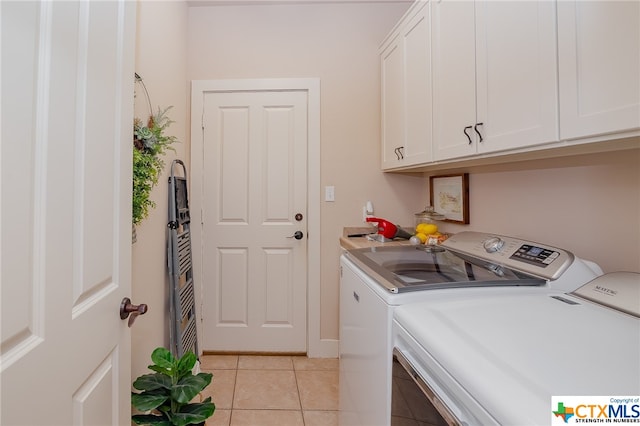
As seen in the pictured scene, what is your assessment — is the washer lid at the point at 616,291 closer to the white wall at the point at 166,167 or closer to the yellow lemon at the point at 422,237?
the yellow lemon at the point at 422,237

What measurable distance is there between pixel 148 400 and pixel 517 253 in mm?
1538

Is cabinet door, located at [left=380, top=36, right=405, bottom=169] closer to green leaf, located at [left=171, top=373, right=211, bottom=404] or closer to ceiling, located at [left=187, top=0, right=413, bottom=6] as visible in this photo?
ceiling, located at [left=187, top=0, right=413, bottom=6]

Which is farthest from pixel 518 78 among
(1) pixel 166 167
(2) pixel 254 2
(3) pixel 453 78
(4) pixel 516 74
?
(2) pixel 254 2

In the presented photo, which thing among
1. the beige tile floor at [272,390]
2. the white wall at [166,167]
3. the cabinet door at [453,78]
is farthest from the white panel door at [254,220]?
the cabinet door at [453,78]

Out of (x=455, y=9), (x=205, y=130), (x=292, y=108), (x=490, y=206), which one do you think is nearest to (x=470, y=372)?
(x=490, y=206)

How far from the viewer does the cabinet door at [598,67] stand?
726 millimetres

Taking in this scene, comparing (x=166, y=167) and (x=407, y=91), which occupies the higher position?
(x=407, y=91)

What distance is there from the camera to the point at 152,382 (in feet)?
3.89

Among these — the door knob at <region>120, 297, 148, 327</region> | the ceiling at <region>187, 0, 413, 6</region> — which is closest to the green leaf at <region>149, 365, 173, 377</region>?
the door knob at <region>120, 297, 148, 327</region>

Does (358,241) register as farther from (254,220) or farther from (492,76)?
(492,76)

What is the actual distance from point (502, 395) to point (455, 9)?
1.55m

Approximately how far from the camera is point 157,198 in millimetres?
1714

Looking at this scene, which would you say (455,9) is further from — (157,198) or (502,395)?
(157,198)

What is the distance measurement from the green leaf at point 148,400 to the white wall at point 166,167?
1.06 feet
